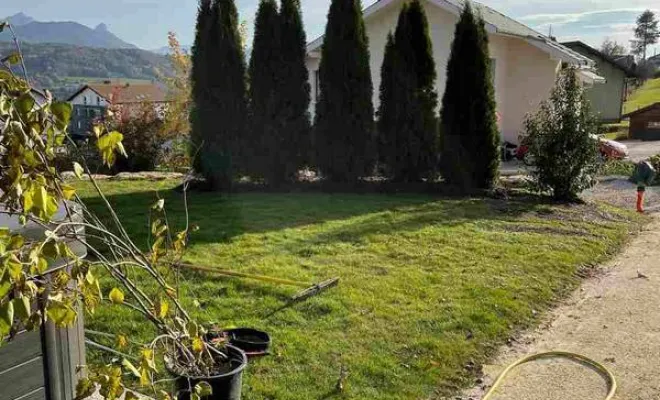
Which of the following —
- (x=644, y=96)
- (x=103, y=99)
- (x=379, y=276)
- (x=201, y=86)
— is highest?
(x=644, y=96)

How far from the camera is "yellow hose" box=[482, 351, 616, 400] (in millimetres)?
3795

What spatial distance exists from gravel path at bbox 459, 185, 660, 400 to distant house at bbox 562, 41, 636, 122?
2881 cm

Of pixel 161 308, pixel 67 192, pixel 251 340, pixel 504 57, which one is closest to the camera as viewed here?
pixel 67 192

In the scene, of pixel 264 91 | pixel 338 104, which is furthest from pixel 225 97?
pixel 338 104

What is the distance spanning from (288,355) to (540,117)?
766cm

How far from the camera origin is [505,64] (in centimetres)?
1786

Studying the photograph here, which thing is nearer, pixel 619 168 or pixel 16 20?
pixel 16 20

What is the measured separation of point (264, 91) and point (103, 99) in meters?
7.44

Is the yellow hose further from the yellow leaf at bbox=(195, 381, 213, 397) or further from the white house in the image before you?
the white house

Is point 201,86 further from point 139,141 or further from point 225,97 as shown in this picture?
point 139,141

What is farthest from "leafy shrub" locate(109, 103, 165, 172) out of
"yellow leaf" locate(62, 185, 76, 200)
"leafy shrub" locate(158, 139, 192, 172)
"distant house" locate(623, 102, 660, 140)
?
"distant house" locate(623, 102, 660, 140)

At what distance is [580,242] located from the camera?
752cm

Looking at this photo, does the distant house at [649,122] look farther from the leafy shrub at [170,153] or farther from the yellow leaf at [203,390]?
the yellow leaf at [203,390]

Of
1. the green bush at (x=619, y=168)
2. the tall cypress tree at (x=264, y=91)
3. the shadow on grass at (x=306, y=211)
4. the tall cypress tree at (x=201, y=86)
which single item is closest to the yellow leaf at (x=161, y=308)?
the shadow on grass at (x=306, y=211)
